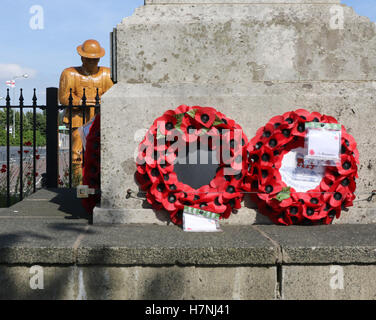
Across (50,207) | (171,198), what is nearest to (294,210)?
(171,198)

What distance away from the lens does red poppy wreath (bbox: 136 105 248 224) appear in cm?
292

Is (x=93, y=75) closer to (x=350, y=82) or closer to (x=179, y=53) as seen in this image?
(x=179, y=53)

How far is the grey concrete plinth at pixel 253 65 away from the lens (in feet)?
10.2

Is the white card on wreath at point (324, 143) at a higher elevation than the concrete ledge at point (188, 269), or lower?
higher

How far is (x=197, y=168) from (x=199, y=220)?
0.46 m

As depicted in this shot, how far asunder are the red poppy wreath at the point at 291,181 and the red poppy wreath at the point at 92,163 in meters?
1.37

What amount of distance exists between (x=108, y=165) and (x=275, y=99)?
4.83ft

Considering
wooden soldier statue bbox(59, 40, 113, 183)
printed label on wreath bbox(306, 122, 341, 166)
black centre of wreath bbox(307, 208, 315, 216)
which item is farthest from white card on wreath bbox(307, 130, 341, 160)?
wooden soldier statue bbox(59, 40, 113, 183)

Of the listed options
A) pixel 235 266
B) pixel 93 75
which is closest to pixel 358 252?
pixel 235 266

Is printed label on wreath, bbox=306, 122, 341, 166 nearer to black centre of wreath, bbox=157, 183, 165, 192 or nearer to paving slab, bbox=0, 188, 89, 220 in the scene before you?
black centre of wreath, bbox=157, 183, 165, 192

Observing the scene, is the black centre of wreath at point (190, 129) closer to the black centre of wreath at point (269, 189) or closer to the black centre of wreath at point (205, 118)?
the black centre of wreath at point (205, 118)
